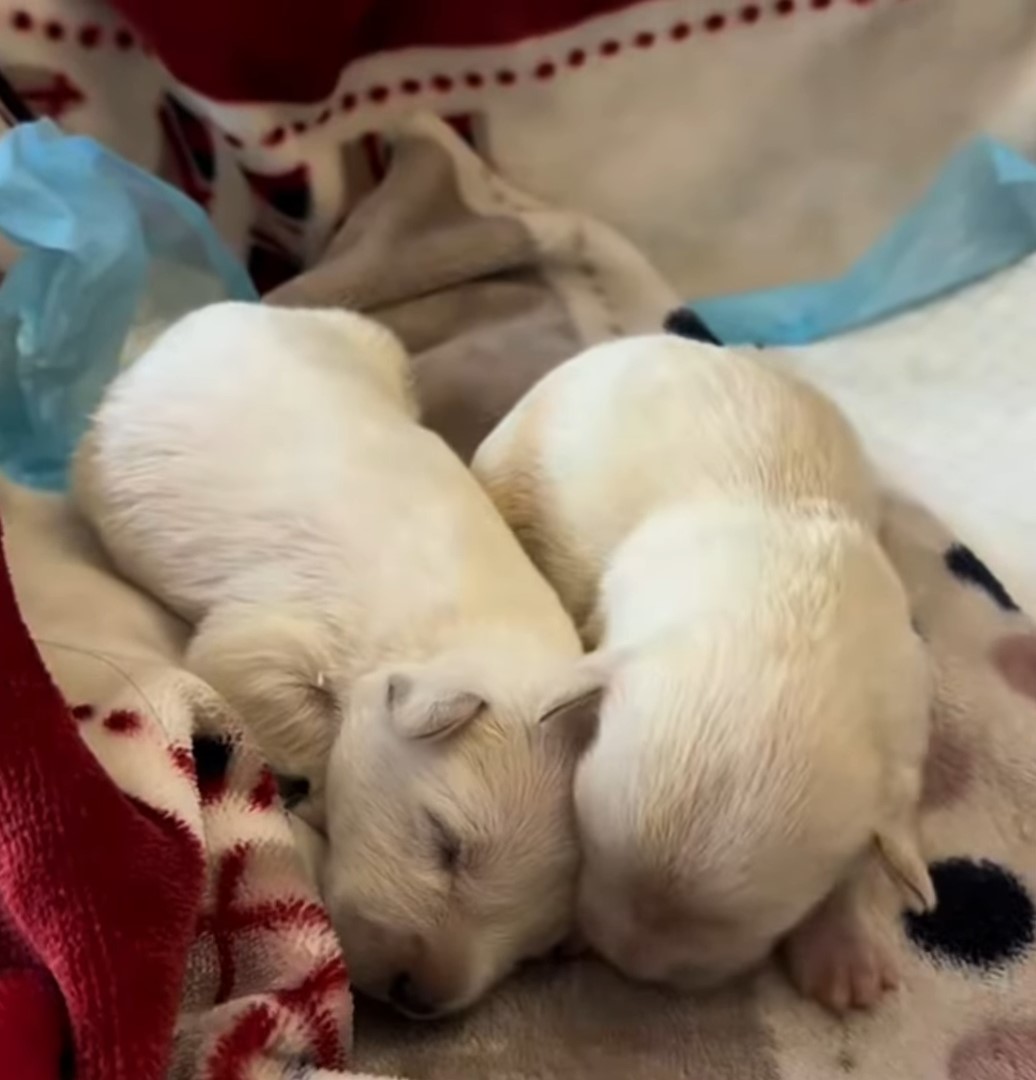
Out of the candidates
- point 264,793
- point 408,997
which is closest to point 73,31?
point 264,793

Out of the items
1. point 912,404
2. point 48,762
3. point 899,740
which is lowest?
point 912,404

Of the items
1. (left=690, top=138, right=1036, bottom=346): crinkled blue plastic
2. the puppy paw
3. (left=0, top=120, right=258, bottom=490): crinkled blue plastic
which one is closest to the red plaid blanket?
the puppy paw

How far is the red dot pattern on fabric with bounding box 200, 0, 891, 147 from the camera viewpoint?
1663 mm

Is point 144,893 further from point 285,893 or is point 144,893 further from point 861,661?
point 861,661

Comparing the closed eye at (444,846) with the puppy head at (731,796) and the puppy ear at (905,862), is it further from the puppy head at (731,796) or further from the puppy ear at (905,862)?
the puppy ear at (905,862)

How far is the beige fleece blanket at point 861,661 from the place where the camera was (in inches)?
42.0

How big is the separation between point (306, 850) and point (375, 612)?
16 cm

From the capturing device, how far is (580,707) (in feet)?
3.49

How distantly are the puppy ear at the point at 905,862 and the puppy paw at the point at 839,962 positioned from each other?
48mm

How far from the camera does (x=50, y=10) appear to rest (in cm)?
153

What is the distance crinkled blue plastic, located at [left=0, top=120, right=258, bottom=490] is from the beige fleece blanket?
169mm

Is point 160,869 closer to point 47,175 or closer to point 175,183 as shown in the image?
point 47,175

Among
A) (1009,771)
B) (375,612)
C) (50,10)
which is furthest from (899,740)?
(50,10)

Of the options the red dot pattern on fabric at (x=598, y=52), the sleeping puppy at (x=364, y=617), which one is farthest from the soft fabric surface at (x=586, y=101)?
the sleeping puppy at (x=364, y=617)
